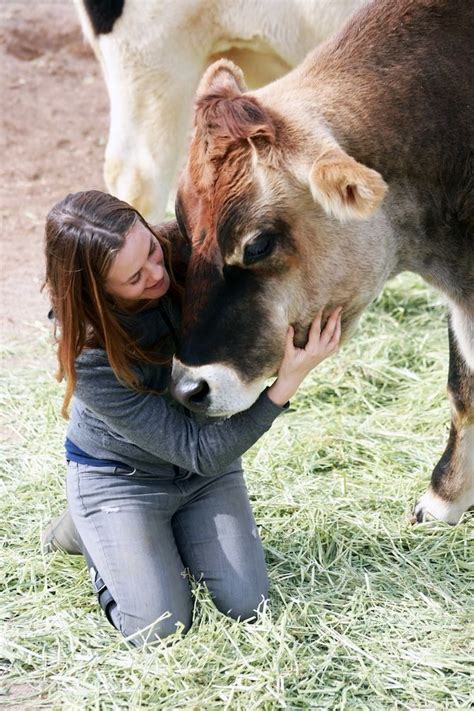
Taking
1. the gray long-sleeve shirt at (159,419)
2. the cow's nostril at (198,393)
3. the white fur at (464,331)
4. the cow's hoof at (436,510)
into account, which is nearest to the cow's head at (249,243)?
the cow's nostril at (198,393)

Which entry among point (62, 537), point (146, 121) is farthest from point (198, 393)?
point (146, 121)

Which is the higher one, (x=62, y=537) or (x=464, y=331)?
(x=464, y=331)

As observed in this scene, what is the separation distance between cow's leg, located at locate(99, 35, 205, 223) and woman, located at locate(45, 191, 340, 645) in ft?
6.34

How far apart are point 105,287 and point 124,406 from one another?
0.39 m

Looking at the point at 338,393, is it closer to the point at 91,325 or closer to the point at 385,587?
the point at 385,587

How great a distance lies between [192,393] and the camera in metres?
3.29

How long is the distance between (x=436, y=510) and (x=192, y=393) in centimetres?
133

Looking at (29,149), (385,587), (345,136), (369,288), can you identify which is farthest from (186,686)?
(29,149)

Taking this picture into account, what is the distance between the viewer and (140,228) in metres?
3.35

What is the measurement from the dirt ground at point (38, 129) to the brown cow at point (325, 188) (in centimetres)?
310

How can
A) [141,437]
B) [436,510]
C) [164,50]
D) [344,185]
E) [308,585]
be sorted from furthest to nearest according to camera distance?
[164,50] < [436,510] < [308,585] < [141,437] < [344,185]

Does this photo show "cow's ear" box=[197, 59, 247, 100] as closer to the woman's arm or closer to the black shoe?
the woman's arm

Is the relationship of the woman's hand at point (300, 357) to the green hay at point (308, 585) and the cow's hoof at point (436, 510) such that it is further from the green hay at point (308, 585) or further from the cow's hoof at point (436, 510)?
the cow's hoof at point (436, 510)

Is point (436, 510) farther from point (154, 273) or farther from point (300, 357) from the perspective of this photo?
point (154, 273)
